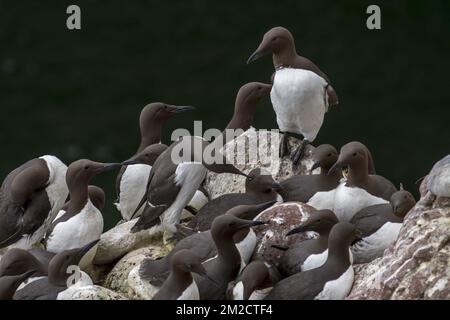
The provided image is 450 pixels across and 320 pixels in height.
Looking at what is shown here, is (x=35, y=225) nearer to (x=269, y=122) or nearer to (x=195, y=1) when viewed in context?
(x=269, y=122)

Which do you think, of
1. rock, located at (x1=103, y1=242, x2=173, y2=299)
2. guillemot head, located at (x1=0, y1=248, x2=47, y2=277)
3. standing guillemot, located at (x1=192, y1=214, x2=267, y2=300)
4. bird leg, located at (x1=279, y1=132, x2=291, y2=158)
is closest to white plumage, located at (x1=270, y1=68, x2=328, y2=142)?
bird leg, located at (x1=279, y1=132, x2=291, y2=158)

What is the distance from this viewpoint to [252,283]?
11.1 m

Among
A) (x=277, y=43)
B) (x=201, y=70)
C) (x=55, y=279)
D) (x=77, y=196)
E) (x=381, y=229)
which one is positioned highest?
(x=277, y=43)

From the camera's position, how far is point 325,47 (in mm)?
23500

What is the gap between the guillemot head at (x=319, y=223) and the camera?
455 inches

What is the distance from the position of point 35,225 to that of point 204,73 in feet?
35.5

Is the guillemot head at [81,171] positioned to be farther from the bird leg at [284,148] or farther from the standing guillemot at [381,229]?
the standing guillemot at [381,229]

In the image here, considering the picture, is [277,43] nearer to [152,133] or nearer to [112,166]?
[152,133]

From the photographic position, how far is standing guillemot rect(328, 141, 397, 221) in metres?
12.5

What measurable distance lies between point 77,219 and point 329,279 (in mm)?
2426

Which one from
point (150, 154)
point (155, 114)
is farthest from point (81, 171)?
point (155, 114)

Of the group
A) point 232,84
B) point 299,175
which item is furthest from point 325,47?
point 299,175

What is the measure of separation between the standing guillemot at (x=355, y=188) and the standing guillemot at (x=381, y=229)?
0.48 m

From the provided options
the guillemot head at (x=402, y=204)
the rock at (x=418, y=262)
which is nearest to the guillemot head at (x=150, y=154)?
the guillemot head at (x=402, y=204)
